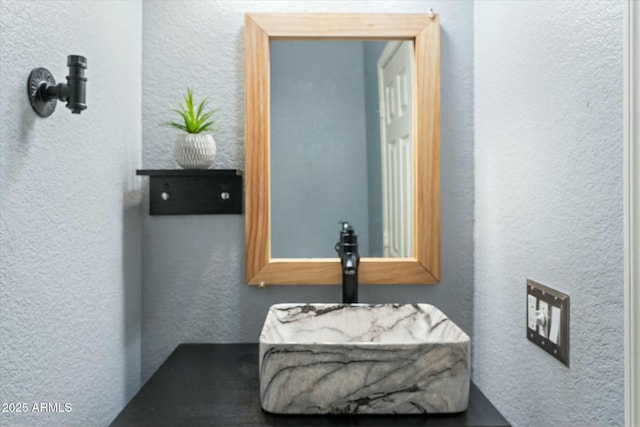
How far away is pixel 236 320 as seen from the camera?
142cm

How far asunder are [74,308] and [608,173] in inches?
38.5

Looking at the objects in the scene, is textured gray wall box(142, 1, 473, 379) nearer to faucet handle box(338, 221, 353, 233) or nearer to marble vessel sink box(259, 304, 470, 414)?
faucet handle box(338, 221, 353, 233)

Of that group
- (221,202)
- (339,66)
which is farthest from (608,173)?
(221,202)

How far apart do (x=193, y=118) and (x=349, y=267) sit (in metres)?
0.56

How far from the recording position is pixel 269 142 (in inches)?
55.4

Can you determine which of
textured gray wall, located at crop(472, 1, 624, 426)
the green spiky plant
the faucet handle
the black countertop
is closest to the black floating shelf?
the green spiky plant

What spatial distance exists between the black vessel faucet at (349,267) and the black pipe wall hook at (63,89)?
0.71 m

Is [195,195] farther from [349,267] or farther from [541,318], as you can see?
[541,318]

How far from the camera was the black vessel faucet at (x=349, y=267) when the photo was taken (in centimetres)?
131

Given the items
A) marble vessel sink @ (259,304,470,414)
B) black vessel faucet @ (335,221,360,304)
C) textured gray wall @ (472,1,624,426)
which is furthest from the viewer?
black vessel faucet @ (335,221,360,304)

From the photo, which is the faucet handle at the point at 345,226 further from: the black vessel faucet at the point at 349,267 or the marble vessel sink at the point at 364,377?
the marble vessel sink at the point at 364,377

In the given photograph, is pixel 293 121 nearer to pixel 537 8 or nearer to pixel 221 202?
pixel 221 202

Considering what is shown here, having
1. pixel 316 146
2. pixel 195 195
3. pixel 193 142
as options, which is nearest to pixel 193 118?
pixel 193 142

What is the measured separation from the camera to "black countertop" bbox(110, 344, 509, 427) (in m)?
0.95
